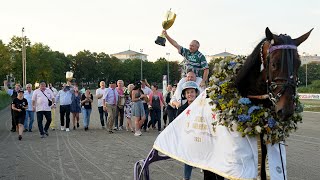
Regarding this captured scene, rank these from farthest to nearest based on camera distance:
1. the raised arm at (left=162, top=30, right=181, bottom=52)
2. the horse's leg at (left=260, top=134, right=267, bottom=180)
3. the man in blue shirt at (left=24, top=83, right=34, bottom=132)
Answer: the man in blue shirt at (left=24, top=83, right=34, bottom=132), the raised arm at (left=162, top=30, right=181, bottom=52), the horse's leg at (left=260, top=134, right=267, bottom=180)

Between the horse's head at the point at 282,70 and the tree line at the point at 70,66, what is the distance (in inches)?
1924

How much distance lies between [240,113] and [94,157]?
6380 millimetres

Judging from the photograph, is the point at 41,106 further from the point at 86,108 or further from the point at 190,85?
the point at 190,85

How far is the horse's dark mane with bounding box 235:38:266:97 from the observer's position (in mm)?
4152

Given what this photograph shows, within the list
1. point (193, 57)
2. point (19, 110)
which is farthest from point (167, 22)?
point (19, 110)

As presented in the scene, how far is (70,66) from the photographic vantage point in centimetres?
9806

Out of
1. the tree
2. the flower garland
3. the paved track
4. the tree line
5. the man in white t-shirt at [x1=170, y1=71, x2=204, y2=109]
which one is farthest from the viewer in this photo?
the tree line

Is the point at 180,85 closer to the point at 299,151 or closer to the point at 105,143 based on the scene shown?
the point at 299,151

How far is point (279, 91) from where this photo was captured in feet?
11.8

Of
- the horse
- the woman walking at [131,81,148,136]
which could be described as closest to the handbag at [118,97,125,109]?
the woman walking at [131,81,148,136]

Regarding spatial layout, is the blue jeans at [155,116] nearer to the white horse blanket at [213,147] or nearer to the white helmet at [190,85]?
the white helmet at [190,85]

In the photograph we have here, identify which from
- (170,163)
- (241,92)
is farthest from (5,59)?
(241,92)

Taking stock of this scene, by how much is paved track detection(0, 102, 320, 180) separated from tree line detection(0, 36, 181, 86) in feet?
127

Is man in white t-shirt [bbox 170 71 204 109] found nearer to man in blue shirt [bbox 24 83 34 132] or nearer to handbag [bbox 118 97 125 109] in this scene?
handbag [bbox 118 97 125 109]
